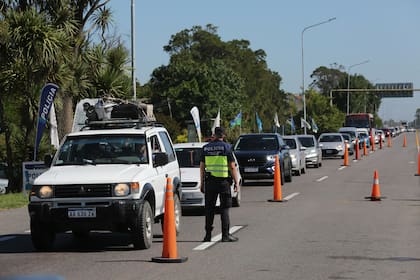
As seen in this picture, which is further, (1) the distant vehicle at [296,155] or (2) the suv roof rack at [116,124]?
(1) the distant vehicle at [296,155]

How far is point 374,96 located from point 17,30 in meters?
132

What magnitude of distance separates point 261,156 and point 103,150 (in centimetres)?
1431

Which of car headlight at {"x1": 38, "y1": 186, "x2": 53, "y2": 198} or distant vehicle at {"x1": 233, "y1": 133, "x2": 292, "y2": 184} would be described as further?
distant vehicle at {"x1": 233, "y1": 133, "x2": 292, "y2": 184}

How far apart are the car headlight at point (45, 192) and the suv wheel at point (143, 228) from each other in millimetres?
1289

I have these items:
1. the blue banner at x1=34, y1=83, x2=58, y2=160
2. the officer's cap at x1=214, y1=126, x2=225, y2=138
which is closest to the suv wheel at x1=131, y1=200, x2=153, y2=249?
the officer's cap at x1=214, y1=126, x2=225, y2=138

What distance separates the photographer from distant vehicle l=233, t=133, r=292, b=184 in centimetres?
2683

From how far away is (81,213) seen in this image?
38.3 feet

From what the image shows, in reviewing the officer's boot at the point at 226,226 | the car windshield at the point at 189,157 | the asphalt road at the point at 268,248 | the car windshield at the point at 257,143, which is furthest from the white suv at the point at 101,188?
the car windshield at the point at 257,143

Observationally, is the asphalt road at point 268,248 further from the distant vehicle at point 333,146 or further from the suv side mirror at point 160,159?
the distant vehicle at point 333,146

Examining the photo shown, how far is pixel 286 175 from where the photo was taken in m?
28.3

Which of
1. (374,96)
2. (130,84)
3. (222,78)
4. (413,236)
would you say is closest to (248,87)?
(222,78)

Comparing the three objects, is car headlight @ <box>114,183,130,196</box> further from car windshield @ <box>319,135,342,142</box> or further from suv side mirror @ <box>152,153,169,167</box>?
car windshield @ <box>319,135,342,142</box>

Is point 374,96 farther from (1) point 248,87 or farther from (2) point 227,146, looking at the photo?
(2) point 227,146

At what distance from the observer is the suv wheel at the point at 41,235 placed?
1192 centimetres
